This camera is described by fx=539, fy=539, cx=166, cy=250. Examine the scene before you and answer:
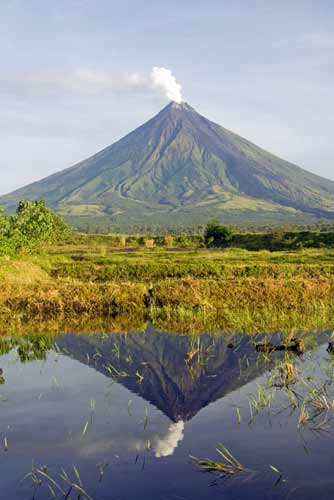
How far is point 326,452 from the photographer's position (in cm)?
1052

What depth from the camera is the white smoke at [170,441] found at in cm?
1074

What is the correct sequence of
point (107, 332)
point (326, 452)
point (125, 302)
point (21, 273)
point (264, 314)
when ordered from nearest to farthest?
point (326, 452) → point (107, 332) → point (264, 314) → point (125, 302) → point (21, 273)

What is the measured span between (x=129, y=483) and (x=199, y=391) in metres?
5.08

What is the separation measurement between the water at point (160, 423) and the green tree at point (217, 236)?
198ft

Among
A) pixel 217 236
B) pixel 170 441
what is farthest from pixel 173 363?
pixel 217 236

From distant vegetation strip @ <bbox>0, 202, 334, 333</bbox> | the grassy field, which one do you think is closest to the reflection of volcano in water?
the grassy field

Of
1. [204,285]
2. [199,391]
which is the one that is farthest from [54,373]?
[204,285]

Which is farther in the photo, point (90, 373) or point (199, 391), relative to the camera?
point (90, 373)

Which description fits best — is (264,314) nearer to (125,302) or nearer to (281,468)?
(125,302)

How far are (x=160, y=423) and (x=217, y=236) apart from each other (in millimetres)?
69384

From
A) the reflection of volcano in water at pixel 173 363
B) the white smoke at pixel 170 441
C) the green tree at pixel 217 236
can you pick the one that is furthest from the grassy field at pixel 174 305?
the green tree at pixel 217 236

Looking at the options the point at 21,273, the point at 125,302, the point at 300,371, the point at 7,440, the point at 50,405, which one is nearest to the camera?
the point at 7,440

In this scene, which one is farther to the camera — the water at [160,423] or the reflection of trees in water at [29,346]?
the reflection of trees in water at [29,346]

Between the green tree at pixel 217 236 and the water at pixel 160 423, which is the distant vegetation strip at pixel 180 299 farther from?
the green tree at pixel 217 236
